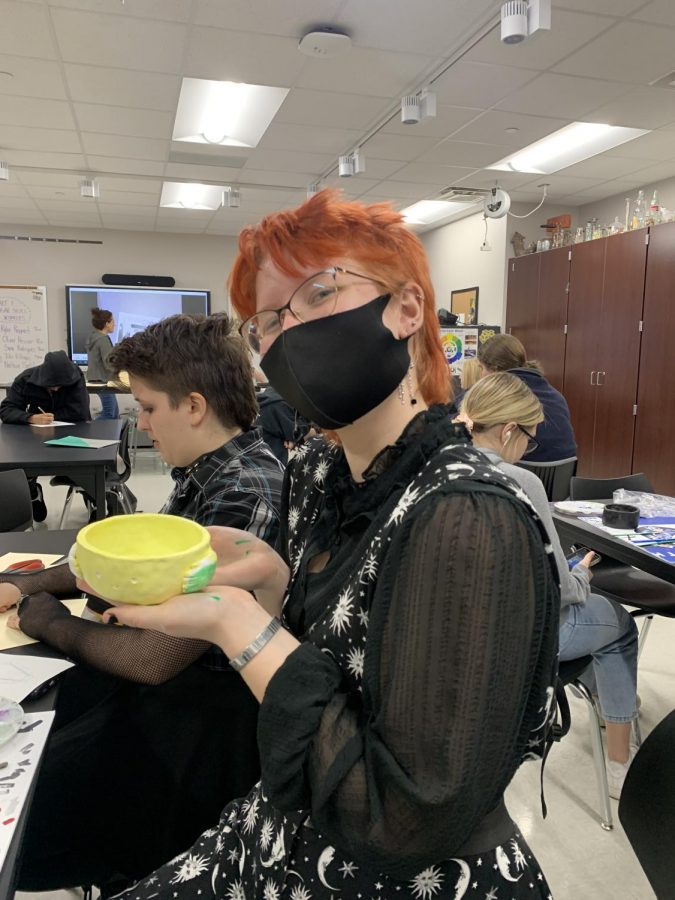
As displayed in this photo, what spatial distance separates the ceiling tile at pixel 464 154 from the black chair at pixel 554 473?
271cm

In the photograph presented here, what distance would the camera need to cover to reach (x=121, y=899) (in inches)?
34.7

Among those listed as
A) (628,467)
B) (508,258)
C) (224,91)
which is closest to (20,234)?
(224,91)

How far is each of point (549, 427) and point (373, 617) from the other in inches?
128

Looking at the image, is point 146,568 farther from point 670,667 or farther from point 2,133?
point 2,133

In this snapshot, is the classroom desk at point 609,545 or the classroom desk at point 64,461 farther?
the classroom desk at point 64,461

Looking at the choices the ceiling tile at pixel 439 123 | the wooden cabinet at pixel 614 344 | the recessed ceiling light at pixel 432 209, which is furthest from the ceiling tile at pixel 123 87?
the wooden cabinet at pixel 614 344

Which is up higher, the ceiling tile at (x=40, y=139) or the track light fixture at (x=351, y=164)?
the ceiling tile at (x=40, y=139)

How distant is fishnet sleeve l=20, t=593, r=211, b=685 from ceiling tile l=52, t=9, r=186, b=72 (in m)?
3.15

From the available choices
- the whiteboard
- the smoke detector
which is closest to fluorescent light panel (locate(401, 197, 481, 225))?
the smoke detector

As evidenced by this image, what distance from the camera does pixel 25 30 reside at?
10.6 ft

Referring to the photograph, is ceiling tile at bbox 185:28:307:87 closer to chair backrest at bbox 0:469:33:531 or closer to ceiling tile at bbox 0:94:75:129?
ceiling tile at bbox 0:94:75:129

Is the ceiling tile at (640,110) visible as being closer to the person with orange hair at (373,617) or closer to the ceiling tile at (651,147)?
the ceiling tile at (651,147)

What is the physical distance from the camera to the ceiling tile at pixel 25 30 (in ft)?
9.95

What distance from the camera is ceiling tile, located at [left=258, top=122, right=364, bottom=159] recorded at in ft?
15.2
